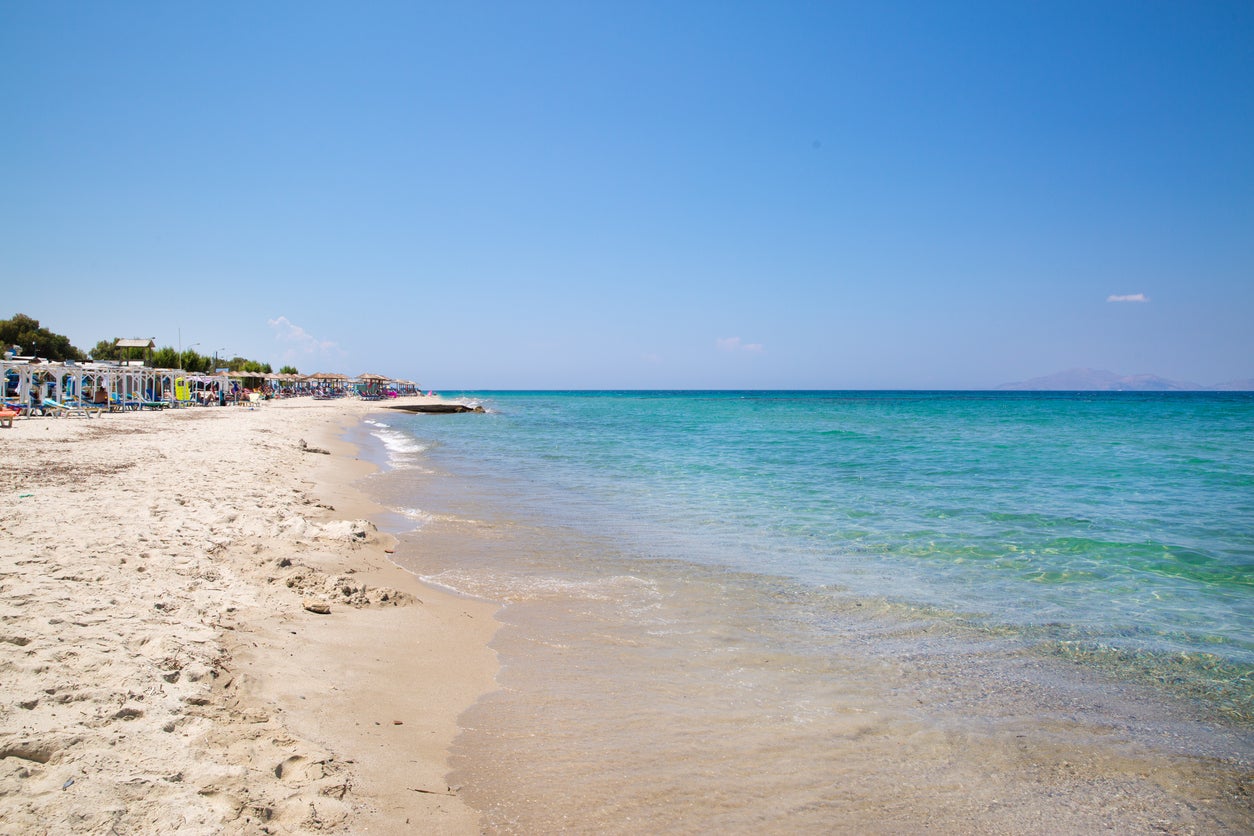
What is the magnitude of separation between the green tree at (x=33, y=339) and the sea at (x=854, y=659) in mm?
56450

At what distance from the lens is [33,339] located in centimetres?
5169

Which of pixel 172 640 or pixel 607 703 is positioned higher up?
pixel 172 640

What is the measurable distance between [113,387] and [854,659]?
41.5 meters

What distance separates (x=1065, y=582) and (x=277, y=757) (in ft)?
28.2

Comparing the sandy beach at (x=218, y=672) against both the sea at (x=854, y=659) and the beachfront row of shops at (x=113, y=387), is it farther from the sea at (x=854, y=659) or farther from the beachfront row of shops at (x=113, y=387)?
the beachfront row of shops at (x=113, y=387)

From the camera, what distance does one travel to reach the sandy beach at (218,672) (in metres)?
2.82

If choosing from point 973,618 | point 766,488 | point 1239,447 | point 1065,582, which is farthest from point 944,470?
point 1239,447

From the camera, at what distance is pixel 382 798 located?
3.15 m

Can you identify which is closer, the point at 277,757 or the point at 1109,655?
the point at 277,757

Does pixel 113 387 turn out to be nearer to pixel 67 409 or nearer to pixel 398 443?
pixel 67 409

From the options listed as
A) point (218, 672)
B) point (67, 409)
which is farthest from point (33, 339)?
point (218, 672)

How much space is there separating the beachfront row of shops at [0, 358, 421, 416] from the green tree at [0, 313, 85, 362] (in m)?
12.4

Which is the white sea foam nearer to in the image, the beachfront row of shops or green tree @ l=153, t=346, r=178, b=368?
the beachfront row of shops

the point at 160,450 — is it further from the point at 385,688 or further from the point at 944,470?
the point at 944,470
